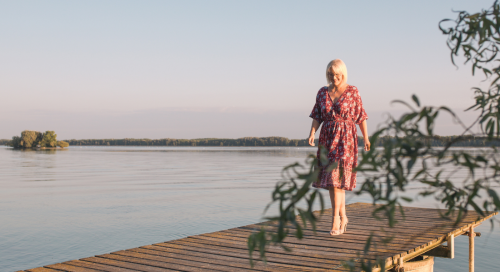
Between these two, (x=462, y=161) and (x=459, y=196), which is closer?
(x=462, y=161)

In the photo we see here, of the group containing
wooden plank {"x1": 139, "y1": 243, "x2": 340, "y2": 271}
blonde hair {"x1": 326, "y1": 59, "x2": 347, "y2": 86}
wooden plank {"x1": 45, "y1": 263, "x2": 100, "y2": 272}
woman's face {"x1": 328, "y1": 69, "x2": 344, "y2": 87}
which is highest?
A: blonde hair {"x1": 326, "y1": 59, "x2": 347, "y2": 86}

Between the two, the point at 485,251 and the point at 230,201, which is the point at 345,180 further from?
the point at 230,201

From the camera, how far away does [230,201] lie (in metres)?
14.4

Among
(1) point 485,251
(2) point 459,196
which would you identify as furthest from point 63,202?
(2) point 459,196

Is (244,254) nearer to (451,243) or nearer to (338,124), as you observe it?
(338,124)

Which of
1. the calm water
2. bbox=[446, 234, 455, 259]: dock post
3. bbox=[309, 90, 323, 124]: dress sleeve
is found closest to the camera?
bbox=[309, 90, 323, 124]: dress sleeve

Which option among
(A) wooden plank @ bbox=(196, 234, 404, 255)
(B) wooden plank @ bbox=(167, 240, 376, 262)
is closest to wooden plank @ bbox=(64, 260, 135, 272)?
(B) wooden plank @ bbox=(167, 240, 376, 262)

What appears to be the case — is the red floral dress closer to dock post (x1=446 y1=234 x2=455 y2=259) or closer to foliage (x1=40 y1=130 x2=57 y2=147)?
dock post (x1=446 y1=234 x2=455 y2=259)

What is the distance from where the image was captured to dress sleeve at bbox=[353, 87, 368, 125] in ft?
16.6

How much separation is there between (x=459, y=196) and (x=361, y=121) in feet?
11.9

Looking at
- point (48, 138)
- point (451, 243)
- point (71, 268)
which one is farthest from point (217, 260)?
point (48, 138)

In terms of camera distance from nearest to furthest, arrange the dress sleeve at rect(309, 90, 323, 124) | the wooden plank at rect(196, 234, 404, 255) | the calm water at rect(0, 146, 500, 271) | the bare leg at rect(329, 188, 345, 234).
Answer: the wooden plank at rect(196, 234, 404, 255) < the bare leg at rect(329, 188, 345, 234) < the dress sleeve at rect(309, 90, 323, 124) < the calm water at rect(0, 146, 500, 271)

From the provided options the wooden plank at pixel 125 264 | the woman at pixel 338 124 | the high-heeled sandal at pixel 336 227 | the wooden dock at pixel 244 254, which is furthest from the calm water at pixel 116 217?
the wooden plank at pixel 125 264

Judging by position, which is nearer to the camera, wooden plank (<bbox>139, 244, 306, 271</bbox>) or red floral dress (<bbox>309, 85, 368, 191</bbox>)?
wooden plank (<bbox>139, 244, 306, 271</bbox>)
